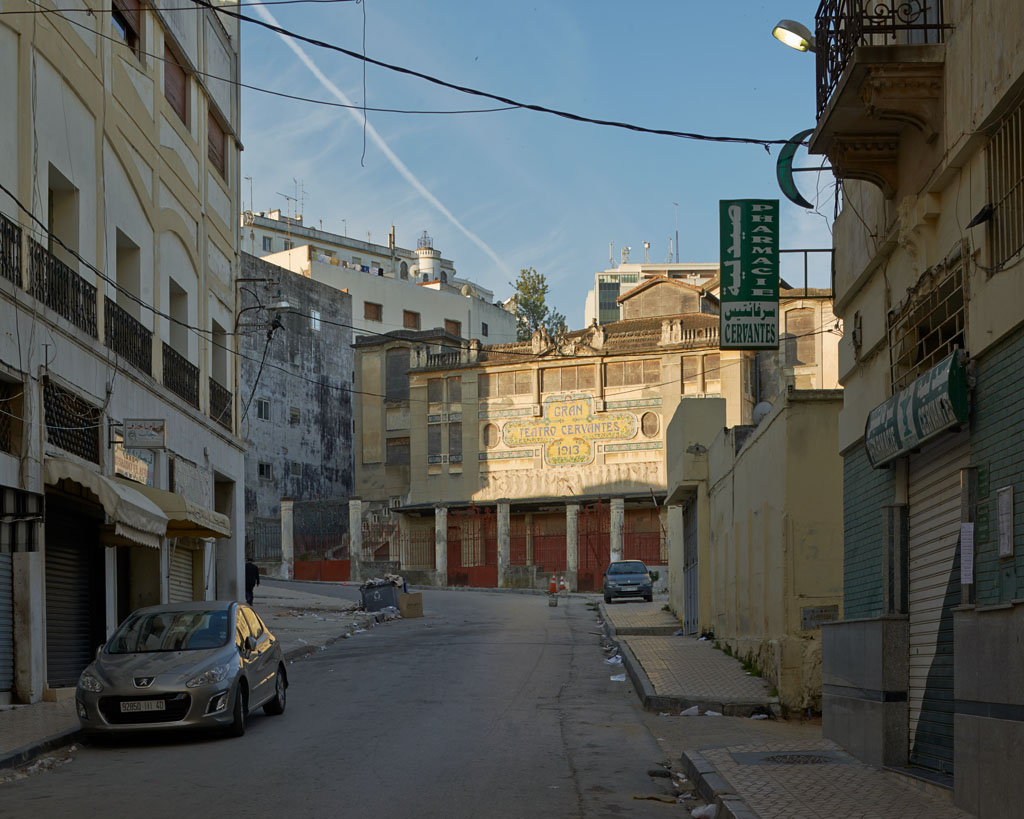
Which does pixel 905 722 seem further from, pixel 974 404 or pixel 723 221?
pixel 723 221

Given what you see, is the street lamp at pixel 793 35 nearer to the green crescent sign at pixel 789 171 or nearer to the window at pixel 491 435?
the green crescent sign at pixel 789 171

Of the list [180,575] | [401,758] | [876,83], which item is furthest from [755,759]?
[180,575]

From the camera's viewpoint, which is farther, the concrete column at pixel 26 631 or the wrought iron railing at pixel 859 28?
the concrete column at pixel 26 631

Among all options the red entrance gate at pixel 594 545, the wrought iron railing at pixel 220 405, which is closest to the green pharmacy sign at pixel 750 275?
the wrought iron railing at pixel 220 405

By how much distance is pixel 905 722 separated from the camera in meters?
10.6

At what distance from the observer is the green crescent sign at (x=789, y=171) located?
→ 45.2 ft

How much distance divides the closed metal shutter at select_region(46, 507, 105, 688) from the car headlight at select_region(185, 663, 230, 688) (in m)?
5.37

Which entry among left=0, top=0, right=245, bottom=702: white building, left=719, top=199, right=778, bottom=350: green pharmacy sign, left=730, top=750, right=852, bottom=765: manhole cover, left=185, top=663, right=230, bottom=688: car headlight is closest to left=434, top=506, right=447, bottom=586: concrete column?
left=0, top=0, right=245, bottom=702: white building

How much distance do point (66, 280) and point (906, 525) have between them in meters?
12.6

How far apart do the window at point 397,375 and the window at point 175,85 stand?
41.0 m

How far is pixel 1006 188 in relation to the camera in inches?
341

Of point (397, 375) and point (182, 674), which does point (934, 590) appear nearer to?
point (182, 674)

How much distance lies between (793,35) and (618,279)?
102m

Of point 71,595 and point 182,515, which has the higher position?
point 182,515
